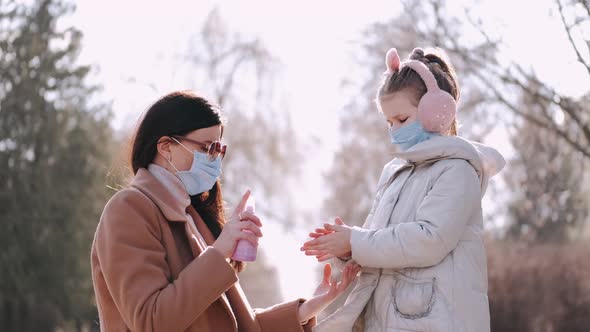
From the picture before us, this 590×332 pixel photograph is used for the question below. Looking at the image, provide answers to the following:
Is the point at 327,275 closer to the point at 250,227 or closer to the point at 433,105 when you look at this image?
the point at 250,227

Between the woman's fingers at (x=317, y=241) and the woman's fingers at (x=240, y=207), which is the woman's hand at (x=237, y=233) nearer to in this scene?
the woman's fingers at (x=240, y=207)

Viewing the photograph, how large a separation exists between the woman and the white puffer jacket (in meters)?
0.25

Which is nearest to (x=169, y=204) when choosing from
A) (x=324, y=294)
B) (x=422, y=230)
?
(x=324, y=294)

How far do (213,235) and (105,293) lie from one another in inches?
23.7

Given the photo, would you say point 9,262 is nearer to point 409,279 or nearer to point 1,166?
point 1,166

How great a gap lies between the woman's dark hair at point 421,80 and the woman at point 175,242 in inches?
29.5

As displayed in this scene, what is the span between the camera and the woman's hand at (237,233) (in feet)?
12.4

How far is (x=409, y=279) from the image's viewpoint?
3797 mm

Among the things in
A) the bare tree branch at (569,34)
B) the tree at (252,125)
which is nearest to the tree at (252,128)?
the tree at (252,125)

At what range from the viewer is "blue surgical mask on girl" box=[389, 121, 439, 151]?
3918 mm

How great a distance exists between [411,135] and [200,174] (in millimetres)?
907

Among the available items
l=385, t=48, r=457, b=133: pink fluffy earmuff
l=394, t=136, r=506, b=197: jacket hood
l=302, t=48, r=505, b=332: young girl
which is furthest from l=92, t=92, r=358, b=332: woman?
l=385, t=48, r=457, b=133: pink fluffy earmuff

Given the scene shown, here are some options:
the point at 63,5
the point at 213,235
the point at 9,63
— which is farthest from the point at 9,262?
the point at 213,235

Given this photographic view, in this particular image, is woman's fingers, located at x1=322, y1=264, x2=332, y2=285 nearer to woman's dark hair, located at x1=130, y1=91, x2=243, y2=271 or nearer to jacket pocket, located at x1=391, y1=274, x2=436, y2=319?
jacket pocket, located at x1=391, y1=274, x2=436, y2=319
